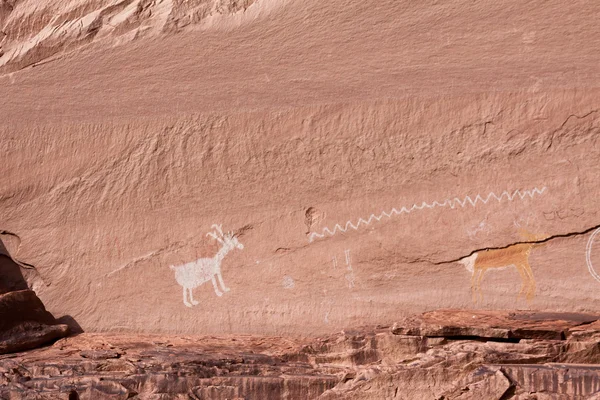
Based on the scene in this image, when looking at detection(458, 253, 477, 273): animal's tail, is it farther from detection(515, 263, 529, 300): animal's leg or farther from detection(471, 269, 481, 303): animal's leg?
detection(515, 263, 529, 300): animal's leg

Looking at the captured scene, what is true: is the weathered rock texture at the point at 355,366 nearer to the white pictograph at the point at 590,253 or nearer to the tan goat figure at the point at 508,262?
the tan goat figure at the point at 508,262

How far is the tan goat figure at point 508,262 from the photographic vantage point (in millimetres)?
7266

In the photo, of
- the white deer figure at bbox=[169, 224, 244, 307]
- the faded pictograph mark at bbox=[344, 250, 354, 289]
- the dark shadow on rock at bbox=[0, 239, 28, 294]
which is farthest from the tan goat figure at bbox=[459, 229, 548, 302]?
the dark shadow on rock at bbox=[0, 239, 28, 294]

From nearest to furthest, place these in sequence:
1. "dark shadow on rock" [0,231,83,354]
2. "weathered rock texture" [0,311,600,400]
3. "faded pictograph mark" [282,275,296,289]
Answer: "weathered rock texture" [0,311,600,400] → "faded pictograph mark" [282,275,296,289] → "dark shadow on rock" [0,231,83,354]

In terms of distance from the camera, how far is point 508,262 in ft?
24.0

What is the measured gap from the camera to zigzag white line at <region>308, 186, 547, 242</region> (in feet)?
24.1

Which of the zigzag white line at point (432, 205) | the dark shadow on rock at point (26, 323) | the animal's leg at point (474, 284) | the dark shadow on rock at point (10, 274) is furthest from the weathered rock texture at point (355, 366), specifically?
the dark shadow on rock at point (10, 274)

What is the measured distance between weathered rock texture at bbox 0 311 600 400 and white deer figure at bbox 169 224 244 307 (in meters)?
0.50

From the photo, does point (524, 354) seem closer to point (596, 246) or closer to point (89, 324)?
point (596, 246)

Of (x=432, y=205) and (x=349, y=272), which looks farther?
(x=349, y=272)

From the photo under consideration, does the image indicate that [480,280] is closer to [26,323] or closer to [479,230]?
[479,230]

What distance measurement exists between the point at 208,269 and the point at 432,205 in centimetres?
179

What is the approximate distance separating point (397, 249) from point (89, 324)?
101 inches

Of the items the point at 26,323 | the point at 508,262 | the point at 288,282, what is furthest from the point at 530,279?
the point at 26,323
